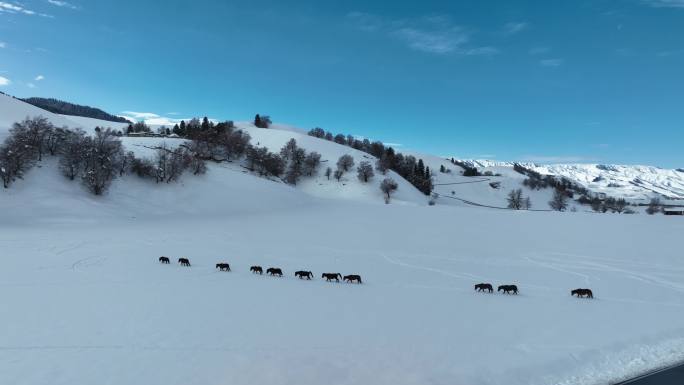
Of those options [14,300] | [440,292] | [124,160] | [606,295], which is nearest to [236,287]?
[14,300]

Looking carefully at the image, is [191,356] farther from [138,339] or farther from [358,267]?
[358,267]

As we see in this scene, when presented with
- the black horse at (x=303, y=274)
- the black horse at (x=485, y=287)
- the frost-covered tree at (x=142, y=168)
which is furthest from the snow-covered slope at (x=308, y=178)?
the black horse at (x=485, y=287)

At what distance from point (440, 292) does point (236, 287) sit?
1065 centimetres

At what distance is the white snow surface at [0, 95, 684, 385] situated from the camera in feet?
33.6

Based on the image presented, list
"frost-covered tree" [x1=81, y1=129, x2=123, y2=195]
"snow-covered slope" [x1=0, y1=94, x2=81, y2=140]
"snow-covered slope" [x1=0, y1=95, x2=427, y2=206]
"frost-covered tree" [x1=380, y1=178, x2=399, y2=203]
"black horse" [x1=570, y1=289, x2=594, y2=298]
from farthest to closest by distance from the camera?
1. "frost-covered tree" [x1=380, y1=178, x2=399, y2=203]
2. "snow-covered slope" [x1=0, y1=94, x2=81, y2=140]
3. "snow-covered slope" [x1=0, y1=95, x2=427, y2=206]
4. "frost-covered tree" [x1=81, y1=129, x2=123, y2=195]
5. "black horse" [x1=570, y1=289, x2=594, y2=298]

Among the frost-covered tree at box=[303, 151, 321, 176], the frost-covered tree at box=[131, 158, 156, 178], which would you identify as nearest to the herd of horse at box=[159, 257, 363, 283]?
the frost-covered tree at box=[131, 158, 156, 178]

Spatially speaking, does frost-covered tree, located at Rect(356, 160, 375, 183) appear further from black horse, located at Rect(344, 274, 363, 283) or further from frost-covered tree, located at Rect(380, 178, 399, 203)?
black horse, located at Rect(344, 274, 363, 283)

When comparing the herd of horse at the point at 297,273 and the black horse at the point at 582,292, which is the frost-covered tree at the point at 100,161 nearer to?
the herd of horse at the point at 297,273

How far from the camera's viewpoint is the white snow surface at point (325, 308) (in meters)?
10.2

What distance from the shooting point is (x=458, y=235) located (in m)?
39.9

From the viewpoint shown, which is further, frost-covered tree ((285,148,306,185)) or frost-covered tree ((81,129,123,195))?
frost-covered tree ((285,148,306,185))

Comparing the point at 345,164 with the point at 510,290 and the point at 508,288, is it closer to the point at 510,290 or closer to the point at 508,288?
the point at 510,290

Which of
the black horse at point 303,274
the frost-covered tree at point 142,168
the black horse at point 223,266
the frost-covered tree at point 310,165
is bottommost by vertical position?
the black horse at point 223,266

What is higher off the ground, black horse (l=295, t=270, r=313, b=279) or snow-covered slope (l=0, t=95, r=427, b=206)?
snow-covered slope (l=0, t=95, r=427, b=206)
